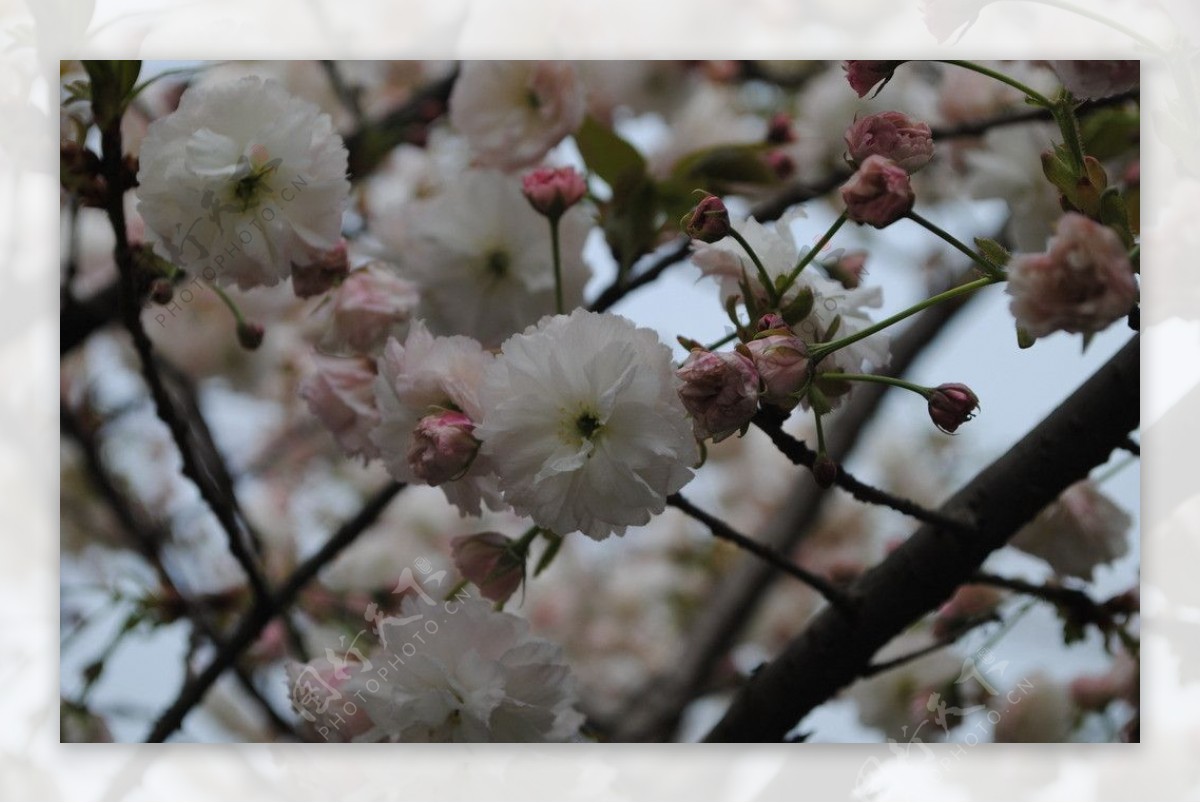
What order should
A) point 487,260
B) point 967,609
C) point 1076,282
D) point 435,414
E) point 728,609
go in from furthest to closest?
point 728,609 < point 967,609 < point 487,260 < point 435,414 < point 1076,282

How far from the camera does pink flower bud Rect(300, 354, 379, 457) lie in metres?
0.75

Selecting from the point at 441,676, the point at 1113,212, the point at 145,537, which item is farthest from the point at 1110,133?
the point at 145,537

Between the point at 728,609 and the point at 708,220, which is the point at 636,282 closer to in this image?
the point at 708,220

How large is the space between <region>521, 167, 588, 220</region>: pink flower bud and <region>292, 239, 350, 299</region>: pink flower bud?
135 mm

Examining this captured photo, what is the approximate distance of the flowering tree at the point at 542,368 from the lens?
2.09 ft

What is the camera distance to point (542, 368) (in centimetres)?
64

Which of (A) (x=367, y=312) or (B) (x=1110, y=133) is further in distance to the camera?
(B) (x=1110, y=133)

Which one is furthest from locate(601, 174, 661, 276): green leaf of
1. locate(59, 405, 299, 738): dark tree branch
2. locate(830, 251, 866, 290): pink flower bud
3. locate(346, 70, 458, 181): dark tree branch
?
locate(59, 405, 299, 738): dark tree branch

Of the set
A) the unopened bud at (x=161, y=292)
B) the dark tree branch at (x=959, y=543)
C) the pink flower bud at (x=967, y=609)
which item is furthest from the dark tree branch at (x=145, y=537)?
the pink flower bud at (x=967, y=609)

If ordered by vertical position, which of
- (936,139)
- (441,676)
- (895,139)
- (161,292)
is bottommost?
(441,676)

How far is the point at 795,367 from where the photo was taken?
1.89 ft

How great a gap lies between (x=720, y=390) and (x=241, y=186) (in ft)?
1.24

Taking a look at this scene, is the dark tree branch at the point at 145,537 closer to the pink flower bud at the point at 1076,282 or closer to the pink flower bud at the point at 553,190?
the pink flower bud at the point at 553,190

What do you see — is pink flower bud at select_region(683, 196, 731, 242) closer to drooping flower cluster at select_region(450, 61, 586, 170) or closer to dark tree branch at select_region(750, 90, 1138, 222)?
drooping flower cluster at select_region(450, 61, 586, 170)
